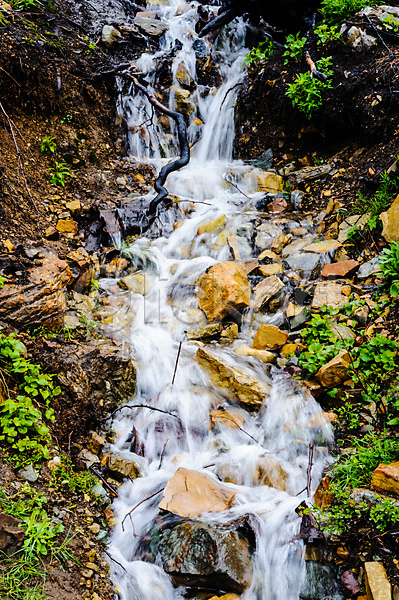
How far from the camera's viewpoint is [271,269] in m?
4.80

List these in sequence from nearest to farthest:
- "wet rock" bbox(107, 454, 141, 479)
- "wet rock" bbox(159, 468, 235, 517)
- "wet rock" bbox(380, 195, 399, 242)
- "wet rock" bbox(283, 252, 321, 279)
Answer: "wet rock" bbox(159, 468, 235, 517) → "wet rock" bbox(107, 454, 141, 479) → "wet rock" bbox(380, 195, 399, 242) → "wet rock" bbox(283, 252, 321, 279)

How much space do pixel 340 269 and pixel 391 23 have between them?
4.31 m

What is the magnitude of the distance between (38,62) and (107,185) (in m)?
2.15

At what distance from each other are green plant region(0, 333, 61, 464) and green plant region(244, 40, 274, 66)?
23.2ft

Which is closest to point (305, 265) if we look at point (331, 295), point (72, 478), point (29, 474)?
point (331, 295)

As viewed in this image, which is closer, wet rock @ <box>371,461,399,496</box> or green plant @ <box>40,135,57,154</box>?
wet rock @ <box>371,461,399,496</box>

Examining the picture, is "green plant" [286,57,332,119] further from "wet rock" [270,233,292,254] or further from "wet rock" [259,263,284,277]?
"wet rock" [259,263,284,277]

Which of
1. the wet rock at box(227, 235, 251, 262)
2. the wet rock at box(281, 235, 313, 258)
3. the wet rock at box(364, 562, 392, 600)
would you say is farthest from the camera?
the wet rock at box(227, 235, 251, 262)

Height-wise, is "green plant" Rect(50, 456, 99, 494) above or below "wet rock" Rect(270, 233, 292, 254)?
below

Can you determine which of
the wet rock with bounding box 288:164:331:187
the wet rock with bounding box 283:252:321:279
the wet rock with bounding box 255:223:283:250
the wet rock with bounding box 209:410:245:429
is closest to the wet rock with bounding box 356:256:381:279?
the wet rock with bounding box 283:252:321:279

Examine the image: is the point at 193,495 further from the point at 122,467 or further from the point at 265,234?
the point at 265,234

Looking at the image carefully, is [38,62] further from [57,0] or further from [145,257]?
[145,257]

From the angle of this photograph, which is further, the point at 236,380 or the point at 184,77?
the point at 184,77

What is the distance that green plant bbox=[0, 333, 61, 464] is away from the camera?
251 cm
